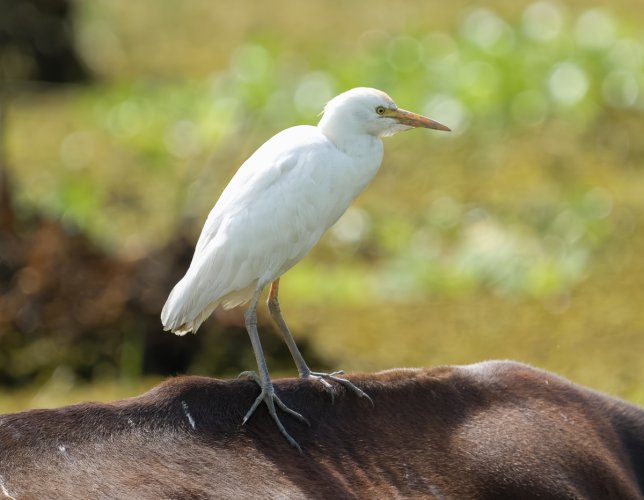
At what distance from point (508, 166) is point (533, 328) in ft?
9.71

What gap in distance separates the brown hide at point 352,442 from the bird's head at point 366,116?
0.92 meters

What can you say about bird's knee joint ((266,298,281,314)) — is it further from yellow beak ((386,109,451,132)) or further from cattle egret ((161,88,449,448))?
yellow beak ((386,109,451,132))

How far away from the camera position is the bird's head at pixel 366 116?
16.3 ft

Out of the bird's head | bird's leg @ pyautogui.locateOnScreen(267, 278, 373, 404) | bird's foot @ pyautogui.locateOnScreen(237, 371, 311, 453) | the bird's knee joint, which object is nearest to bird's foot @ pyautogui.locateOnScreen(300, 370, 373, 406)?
bird's leg @ pyautogui.locateOnScreen(267, 278, 373, 404)

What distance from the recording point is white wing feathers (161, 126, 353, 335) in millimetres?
4832

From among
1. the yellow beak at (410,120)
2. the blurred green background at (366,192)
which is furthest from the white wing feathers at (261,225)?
the blurred green background at (366,192)

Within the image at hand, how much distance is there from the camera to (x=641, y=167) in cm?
1247

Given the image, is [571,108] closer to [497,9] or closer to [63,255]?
[497,9]

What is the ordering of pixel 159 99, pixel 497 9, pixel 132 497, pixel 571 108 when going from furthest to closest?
pixel 497 9
pixel 159 99
pixel 571 108
pixel 132 497

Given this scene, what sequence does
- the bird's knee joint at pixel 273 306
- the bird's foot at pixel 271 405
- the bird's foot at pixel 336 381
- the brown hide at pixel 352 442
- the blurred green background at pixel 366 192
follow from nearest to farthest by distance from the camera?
1. the brown hide at pixel 352 442
2. the bird's foot at pixel 271 405
3. the bird's foot at pixel 336 381
4. the bird's knee joint at pixel 273 306
5. the blurred green background at pixel 366 192

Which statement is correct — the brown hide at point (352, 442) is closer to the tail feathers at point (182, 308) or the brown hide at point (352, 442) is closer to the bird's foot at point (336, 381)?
the bird's foot at point (336, 381)

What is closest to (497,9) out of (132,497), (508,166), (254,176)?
(508,166)

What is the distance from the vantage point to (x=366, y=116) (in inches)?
196

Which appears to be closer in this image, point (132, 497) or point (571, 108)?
point (132, 497)
